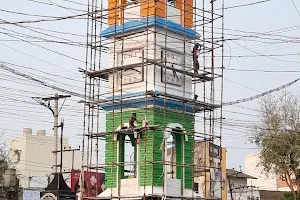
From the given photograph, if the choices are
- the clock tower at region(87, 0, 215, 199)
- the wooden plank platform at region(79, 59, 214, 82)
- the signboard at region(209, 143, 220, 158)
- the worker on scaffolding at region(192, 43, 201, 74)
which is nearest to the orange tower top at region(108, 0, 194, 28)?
the clock tower at region(87, 0, 215, 199)

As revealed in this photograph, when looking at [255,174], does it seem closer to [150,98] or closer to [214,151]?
[214,151]

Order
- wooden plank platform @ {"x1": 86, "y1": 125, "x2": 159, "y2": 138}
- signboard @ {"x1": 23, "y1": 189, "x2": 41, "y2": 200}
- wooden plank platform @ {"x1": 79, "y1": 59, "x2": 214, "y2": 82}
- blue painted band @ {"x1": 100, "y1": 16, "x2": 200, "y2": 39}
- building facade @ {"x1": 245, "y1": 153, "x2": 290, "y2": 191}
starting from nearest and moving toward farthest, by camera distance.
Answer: wooden plank platform @ {"x1": 86, "y1": 125, "x2": 159, "y2": 138} → wooden plank platform @ {"x1": 79, "y1": 59, "x2": 214, "y2": 82} → blue painted band @ {"x1": 100, "y1": 16, "x2": 200, "y2": 39} → signboard @ {"x1": 23, "y1": 189, "x2": 41, "y2": 200} → building facade @ {"x1": 245, "y1": 153, "x2": 290, "y2": 191}

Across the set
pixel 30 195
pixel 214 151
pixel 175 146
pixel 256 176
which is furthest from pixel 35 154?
pixel 175 146

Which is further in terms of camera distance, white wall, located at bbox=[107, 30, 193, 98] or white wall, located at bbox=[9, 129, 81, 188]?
white wall, located at bbox=[9, 129, 81, 188]

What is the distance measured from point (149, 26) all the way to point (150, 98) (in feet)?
7.69

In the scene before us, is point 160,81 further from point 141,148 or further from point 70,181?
point 70,181

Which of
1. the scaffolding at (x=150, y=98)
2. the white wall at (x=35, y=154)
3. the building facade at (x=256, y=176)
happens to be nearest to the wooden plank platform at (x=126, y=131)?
the scaffolding at (x=150, y=98)

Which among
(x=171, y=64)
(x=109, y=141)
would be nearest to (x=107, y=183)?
(x=109, y=141)

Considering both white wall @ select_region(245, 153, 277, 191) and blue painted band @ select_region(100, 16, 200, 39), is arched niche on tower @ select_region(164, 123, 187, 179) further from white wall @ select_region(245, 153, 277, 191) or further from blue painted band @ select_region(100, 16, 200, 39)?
white wall @ select_region(245, 153, 277, 191)

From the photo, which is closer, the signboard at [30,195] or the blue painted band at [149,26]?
the blue painted band at [149,26]

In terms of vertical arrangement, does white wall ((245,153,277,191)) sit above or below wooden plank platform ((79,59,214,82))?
below

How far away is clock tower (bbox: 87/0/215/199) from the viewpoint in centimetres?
2006

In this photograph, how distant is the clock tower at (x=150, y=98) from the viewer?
20.1m

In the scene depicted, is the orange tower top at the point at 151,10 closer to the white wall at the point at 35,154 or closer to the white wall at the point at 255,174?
the white wall at the point at 35,154
